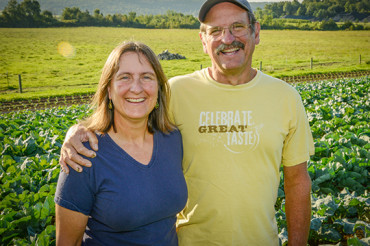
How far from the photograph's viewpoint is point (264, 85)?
7.69 feet

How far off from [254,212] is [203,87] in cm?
108

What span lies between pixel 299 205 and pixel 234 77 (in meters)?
1.21

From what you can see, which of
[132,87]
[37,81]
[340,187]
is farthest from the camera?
[37,81]

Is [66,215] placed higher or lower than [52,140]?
higher

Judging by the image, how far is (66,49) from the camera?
5066 cm

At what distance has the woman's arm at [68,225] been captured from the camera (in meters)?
1.83

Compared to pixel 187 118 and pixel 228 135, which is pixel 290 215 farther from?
pixel 187 118

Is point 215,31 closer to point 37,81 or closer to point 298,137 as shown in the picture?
point 298,137

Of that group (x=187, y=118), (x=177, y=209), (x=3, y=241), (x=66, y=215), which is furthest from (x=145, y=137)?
(x=3, y=241)

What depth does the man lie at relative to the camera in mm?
2221

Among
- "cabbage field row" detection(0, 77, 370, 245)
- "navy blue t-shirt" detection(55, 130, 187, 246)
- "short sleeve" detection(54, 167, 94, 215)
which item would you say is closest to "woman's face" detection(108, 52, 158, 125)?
"navy blue t-shirt" detection(55, 130, 187, 246)

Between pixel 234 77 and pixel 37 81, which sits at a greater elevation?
pixel 234 77

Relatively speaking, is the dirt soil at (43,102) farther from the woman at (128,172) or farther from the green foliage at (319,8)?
the green foliage at (319,8)

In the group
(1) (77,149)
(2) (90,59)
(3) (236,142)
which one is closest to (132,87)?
(1) (77,149)
